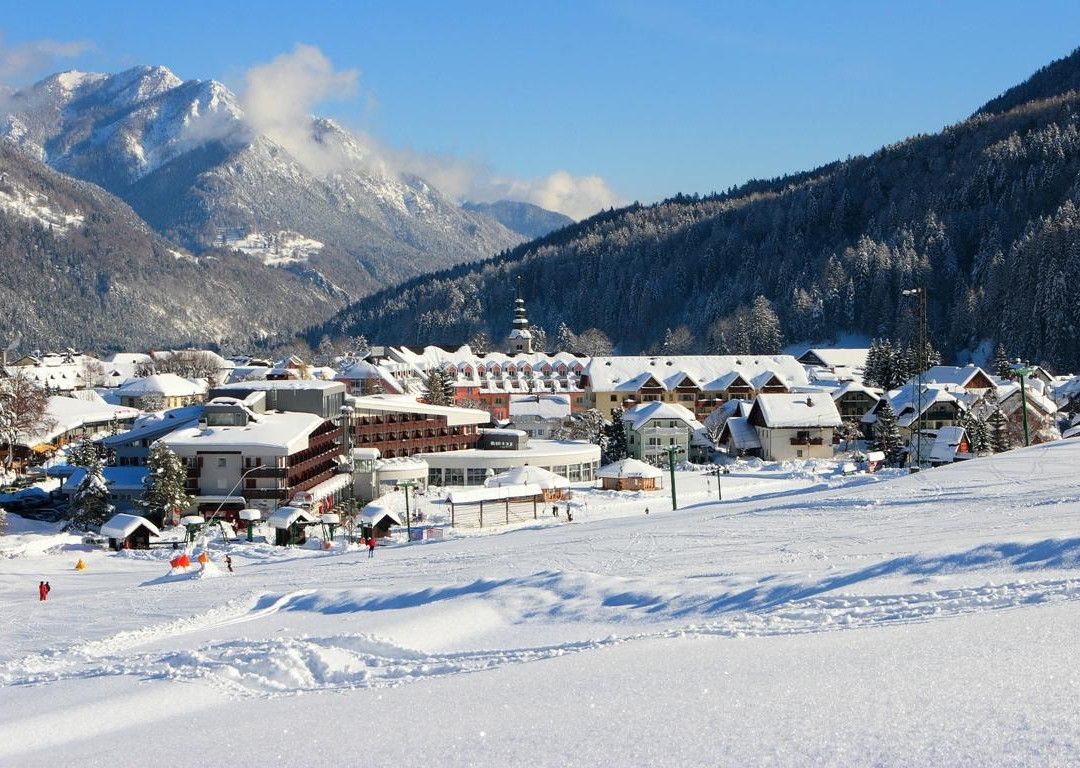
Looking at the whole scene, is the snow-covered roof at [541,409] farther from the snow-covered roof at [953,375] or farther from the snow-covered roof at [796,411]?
the snow-covered roof at [953,375]

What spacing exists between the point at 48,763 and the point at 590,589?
9210 mm

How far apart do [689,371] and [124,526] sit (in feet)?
193

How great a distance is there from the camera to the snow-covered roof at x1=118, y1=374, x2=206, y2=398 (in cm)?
9912

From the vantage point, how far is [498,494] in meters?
46.4

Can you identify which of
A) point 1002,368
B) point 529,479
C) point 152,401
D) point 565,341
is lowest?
point 529,479

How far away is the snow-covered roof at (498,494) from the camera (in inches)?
1818

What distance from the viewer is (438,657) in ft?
43.3

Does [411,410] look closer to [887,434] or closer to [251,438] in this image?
[251,438]

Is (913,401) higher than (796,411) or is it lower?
higher

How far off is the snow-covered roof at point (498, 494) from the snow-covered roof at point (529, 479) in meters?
0.43

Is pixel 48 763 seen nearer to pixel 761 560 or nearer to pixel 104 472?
pixel 761 560

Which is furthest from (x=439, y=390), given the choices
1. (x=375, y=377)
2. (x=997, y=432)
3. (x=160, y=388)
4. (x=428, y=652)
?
(x=428, y=652)

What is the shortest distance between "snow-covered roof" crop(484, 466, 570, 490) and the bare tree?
31.7 m

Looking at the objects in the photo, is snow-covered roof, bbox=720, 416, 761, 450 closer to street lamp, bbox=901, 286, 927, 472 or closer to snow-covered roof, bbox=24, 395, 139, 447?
street lamp, bbox=901, 286, 927, 472
